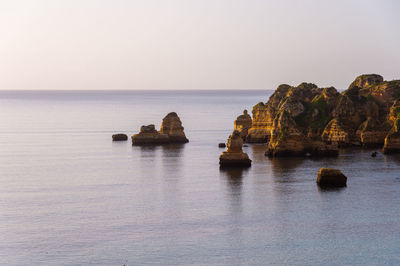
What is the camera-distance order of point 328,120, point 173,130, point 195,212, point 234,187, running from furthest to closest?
point 173,130 < point 328,120 < point 234,187 < point 195,212

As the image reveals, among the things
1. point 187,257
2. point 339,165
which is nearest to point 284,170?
point 339,165

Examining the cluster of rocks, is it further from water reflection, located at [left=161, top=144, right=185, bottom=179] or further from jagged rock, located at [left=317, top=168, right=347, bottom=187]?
jagged rock, located at [left=317, top=168, right=347, bottom=187]

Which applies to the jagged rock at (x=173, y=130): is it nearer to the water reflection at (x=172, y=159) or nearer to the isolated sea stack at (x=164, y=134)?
the isolated sea stack at (x=164, y=134)

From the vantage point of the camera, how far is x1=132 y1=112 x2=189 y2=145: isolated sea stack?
6348 inches

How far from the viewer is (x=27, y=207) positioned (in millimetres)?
83500

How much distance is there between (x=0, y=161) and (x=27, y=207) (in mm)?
53038

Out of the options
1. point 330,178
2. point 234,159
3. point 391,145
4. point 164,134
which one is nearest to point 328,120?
point 391,145

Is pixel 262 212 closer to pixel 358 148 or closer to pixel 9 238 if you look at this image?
pixel 9 238

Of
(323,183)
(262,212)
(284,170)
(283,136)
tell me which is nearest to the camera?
(262,212)

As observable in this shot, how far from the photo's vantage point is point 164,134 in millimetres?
163875

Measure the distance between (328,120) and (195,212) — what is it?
287 feet

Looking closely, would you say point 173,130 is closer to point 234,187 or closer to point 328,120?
point 328,120

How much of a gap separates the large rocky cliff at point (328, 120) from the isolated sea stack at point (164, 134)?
1871 centimetres

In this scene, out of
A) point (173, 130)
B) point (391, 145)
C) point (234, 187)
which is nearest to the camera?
point (234, 187)
